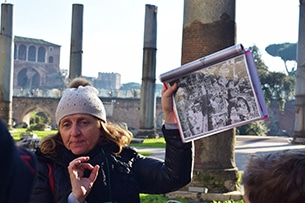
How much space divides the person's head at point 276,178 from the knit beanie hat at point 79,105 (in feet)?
3.56

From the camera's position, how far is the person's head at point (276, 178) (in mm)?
1384

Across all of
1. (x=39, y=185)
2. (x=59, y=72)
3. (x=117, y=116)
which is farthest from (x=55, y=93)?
(x=39, y=185)

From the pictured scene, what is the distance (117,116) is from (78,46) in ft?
70.7

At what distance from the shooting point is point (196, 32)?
263 inches

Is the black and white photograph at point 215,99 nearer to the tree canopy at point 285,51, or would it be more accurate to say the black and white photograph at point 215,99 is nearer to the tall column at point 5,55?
the tall column at point 5,55

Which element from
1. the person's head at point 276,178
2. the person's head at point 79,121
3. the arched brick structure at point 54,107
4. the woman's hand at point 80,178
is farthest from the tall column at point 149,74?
the person's head at point 276,178

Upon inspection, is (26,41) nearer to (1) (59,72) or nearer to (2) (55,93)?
(1) (59,72)

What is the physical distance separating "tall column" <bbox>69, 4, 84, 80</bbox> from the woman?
51.3 ft

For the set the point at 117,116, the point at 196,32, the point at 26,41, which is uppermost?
the point at 26,41

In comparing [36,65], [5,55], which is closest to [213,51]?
[5,55]

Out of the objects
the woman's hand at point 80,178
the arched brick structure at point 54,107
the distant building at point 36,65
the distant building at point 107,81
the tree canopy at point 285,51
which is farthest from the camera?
the distant building at point 107,81

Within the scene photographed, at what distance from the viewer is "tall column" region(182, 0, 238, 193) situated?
6543 mm

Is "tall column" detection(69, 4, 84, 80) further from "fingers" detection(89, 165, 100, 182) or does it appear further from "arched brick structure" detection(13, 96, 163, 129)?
Answer: "arched brick structure" detection(13, 96, 163, 129)

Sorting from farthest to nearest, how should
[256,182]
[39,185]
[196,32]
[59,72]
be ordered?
1. [59,72]
2. [196,32]
3. [39,185]
4. [256,182]
